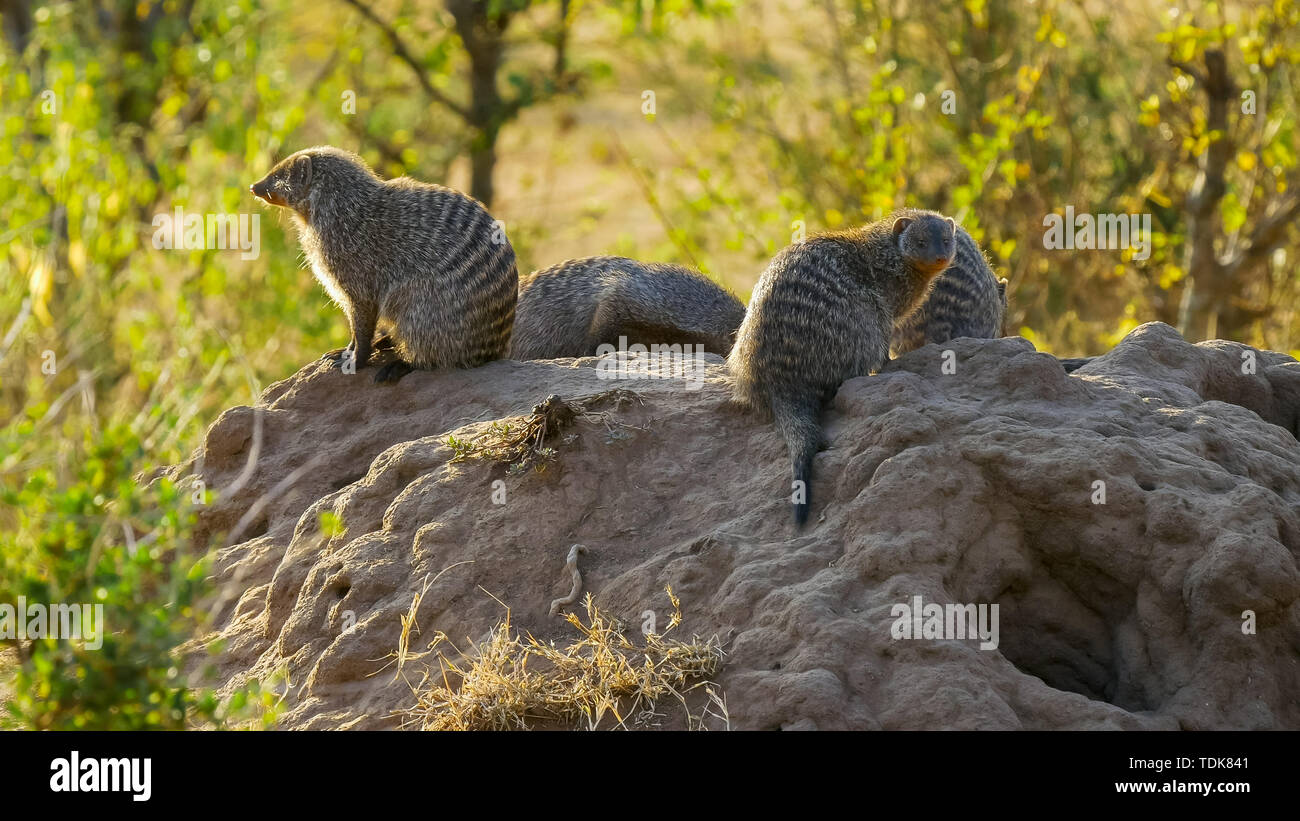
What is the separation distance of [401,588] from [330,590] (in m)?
0.30

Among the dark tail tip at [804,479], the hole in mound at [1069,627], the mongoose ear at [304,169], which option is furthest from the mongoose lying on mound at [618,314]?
the hole in mound at [1069,627]

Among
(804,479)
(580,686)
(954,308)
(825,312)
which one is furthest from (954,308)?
(580,686)

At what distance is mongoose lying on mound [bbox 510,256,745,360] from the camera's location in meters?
7.92

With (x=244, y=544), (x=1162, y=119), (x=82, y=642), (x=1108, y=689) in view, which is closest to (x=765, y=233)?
(x=1162, y=119)

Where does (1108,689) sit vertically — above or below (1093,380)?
below

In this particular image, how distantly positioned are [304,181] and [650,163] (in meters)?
6.75

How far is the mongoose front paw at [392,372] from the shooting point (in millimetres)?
6230

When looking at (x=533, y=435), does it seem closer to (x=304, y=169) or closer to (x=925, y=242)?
(x=925, y=242)

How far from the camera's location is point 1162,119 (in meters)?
9.30

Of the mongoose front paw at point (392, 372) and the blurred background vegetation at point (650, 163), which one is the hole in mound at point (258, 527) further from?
the mongoose front paw at point (392, 372)

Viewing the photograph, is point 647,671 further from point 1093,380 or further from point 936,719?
point 1093,380

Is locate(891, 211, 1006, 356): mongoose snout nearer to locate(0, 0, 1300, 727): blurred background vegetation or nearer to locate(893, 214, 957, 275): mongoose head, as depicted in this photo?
locate(893, 214, 957, 275): mongoose head

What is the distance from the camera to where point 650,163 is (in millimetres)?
13008

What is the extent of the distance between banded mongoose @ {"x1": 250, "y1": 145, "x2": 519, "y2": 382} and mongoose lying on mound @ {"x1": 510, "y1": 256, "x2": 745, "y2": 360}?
132 cm
